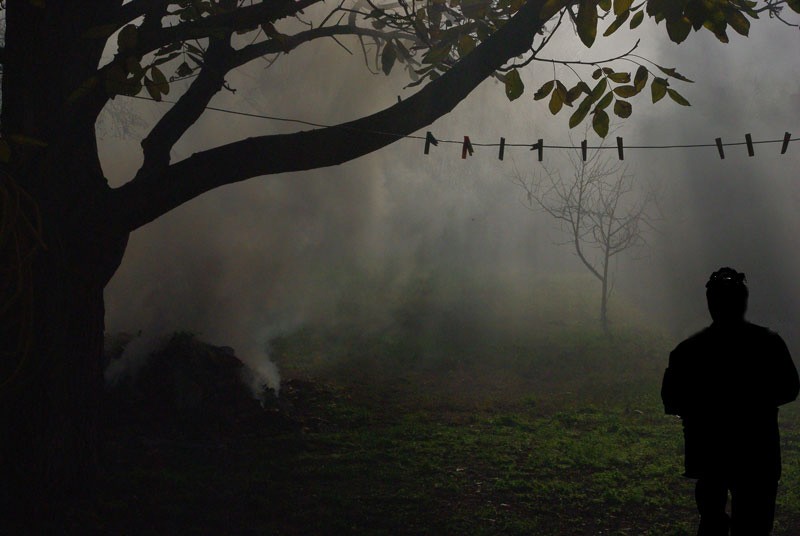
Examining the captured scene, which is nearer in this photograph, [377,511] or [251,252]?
[377,511]

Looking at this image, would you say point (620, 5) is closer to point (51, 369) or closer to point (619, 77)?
point (619, 77)

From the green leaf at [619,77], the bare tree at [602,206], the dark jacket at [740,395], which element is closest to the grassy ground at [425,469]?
the dark jacket at [740,395]

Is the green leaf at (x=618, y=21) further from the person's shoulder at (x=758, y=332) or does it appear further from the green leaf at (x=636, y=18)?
the person's shoulder at (x=758, y=332)

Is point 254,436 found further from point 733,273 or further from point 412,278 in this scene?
point 412,278

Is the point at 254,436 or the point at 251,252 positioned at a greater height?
the point at 251,252

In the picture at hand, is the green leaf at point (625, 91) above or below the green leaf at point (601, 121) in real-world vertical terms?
above

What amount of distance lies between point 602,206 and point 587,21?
71.9ft

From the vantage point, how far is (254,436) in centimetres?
819

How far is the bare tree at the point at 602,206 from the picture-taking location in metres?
19.2

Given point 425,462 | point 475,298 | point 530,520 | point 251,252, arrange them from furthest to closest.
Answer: point 475,298, point 251,252, point 425,462, point 530,520

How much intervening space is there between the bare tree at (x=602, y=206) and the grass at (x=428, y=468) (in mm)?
6811

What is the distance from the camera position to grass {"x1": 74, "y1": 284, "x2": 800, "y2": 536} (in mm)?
5605

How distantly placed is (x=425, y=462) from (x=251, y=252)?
806 centimetres

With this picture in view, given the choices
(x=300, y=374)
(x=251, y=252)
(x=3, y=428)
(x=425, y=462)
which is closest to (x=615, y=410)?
(x=425, y=462)
